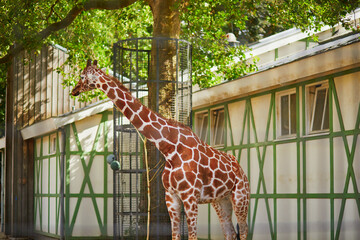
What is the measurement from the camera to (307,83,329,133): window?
39.2 feet

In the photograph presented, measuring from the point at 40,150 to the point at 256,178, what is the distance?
948 cm

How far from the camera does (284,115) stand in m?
13.3

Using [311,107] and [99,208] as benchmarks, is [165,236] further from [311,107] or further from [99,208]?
[99,208]

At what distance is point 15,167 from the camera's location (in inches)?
866

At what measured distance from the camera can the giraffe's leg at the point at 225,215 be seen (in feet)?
32.0

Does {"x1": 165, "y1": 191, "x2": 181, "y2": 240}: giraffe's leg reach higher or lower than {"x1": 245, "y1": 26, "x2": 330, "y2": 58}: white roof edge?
lower

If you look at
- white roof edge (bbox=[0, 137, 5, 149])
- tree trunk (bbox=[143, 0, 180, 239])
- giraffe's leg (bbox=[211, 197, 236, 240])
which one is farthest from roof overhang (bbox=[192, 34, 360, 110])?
white roof edge (bbox=[0, 137, 5, 149])

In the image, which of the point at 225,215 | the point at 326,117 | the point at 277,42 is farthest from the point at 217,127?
the point at 225,215

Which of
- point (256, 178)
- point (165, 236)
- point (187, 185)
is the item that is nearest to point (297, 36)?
point (256, 178)

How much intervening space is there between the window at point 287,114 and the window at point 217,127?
258 cm

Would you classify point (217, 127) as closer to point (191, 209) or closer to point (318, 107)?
point (318, 107)

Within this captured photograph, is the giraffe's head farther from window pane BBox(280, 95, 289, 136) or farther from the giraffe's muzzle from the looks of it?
window pane BBox(280, 95, 289, 136)

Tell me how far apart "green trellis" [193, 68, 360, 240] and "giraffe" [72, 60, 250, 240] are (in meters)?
2.24

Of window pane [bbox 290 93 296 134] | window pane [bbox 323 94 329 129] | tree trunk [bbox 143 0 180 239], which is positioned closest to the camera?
tree trunk [bbox 143 0 180 239]
